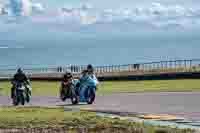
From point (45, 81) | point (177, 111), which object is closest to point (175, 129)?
point (177, 111)

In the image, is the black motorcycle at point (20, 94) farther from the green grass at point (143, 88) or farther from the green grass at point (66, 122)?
the green grass at point (66, 122)

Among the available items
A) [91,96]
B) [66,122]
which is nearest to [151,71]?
[91,96]

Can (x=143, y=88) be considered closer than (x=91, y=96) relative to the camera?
No

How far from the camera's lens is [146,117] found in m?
21.2

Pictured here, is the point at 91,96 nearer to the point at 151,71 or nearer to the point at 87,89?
the point at 87,89

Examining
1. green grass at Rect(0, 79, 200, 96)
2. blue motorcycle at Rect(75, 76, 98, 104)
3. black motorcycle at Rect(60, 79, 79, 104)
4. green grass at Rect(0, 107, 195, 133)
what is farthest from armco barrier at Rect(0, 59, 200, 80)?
green grass at Rect(0, 107, 195, 133)

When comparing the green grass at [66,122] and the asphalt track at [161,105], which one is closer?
the green grass at [66,122]

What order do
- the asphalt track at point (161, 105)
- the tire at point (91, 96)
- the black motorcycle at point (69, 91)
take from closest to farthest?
the asphalt track at point (161, 105) < the tire at point (91, 96) < the black motorcycle at point (69, 91)

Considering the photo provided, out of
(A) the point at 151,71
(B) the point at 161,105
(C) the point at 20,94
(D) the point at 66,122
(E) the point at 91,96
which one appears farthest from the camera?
(A) the point at 151,71

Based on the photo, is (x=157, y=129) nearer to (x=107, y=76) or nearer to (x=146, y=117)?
(x=146, y=117)

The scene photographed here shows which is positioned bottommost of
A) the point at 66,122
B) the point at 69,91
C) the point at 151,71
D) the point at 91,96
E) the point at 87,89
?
the point at 66,122

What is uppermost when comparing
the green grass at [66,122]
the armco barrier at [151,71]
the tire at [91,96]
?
the armco barrier at [151,71]

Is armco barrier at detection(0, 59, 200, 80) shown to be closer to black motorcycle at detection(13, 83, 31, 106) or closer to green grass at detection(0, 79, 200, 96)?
green grass at detection(0, 79, 200, 96)

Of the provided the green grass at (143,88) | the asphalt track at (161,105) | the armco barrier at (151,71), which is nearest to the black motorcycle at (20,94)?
the asphalt track at (161,105)
